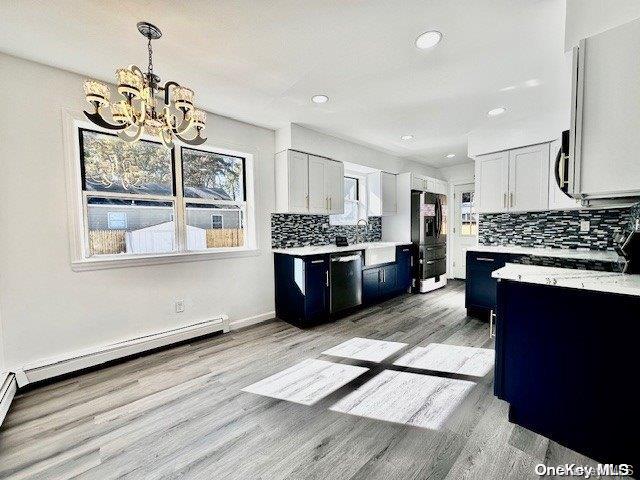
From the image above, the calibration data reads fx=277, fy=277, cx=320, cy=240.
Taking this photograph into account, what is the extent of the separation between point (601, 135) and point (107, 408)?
11.3 ft

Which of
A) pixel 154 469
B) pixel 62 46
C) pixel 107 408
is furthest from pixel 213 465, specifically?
pixel 62 46

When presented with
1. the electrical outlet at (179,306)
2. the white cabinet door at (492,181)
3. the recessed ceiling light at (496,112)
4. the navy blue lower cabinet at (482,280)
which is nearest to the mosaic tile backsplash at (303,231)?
the electrical outlet at (179,306)

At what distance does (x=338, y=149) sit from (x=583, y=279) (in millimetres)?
3451

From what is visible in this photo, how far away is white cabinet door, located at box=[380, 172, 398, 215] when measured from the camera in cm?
528

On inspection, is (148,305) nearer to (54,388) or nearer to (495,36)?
(54,388)

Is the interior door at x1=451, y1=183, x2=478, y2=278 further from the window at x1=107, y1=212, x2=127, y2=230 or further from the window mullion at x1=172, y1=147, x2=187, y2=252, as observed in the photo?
the window at x1=107, y1=212, x2=127, y2=230

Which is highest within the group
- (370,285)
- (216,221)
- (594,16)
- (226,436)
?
(594,16)

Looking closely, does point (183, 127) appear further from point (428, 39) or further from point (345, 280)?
point (345, 280)

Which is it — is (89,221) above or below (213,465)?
above

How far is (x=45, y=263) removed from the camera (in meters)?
2.34

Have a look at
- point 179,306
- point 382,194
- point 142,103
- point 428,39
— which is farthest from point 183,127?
point 382,194

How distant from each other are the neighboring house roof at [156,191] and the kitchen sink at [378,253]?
7.17 ft

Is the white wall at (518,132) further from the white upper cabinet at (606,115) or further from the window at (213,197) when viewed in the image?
the window at (213,197)

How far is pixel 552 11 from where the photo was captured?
173 centimetres
